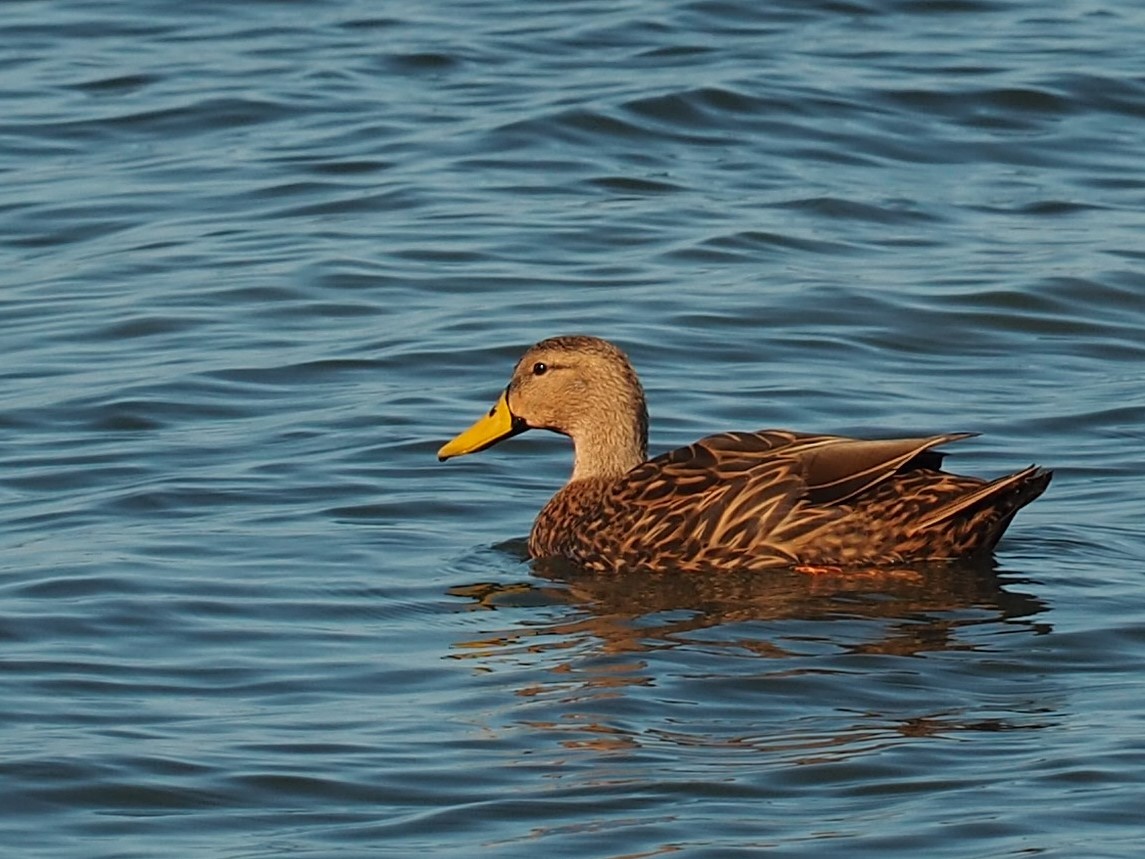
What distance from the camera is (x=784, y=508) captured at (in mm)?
9320

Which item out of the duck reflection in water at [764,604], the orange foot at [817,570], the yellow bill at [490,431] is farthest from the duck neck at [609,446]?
the orange foot at [817,570]

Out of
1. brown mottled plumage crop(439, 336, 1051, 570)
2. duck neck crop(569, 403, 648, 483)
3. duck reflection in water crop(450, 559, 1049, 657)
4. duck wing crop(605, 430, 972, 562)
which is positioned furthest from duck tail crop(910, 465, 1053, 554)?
duck neck crop(569, 403, 648, 483)

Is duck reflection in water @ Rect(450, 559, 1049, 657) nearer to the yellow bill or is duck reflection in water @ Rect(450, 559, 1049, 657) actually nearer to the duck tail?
the duck tail

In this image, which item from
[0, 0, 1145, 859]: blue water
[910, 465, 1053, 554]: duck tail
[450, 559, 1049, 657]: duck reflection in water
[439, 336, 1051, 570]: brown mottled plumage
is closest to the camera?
[0, 0, 1145, 859]: blue water

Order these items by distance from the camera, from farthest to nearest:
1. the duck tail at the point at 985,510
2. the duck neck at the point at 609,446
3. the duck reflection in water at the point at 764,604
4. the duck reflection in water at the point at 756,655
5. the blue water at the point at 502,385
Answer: the duck neck at the point at 609,446, the duck tail at the point at 985,510, the duck reflection in water at the point at 764,604, the duck reflection in water at the point at 756,655, the blue water at the point at 502,385

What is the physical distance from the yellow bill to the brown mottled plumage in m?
0.50

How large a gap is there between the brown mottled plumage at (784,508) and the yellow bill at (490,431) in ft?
1.63

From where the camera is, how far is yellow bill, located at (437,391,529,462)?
10234mm

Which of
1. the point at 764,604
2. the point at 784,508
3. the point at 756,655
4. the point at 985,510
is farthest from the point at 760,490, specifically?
the point at 756,655

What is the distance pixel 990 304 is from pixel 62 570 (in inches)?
233

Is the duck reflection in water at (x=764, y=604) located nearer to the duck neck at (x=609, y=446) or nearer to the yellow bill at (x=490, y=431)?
the duck neck at (x=609, y=446)

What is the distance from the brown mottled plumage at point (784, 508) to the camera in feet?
30.3

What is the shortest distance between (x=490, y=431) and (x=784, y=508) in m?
1.46

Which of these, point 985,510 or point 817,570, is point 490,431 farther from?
point 985,510
